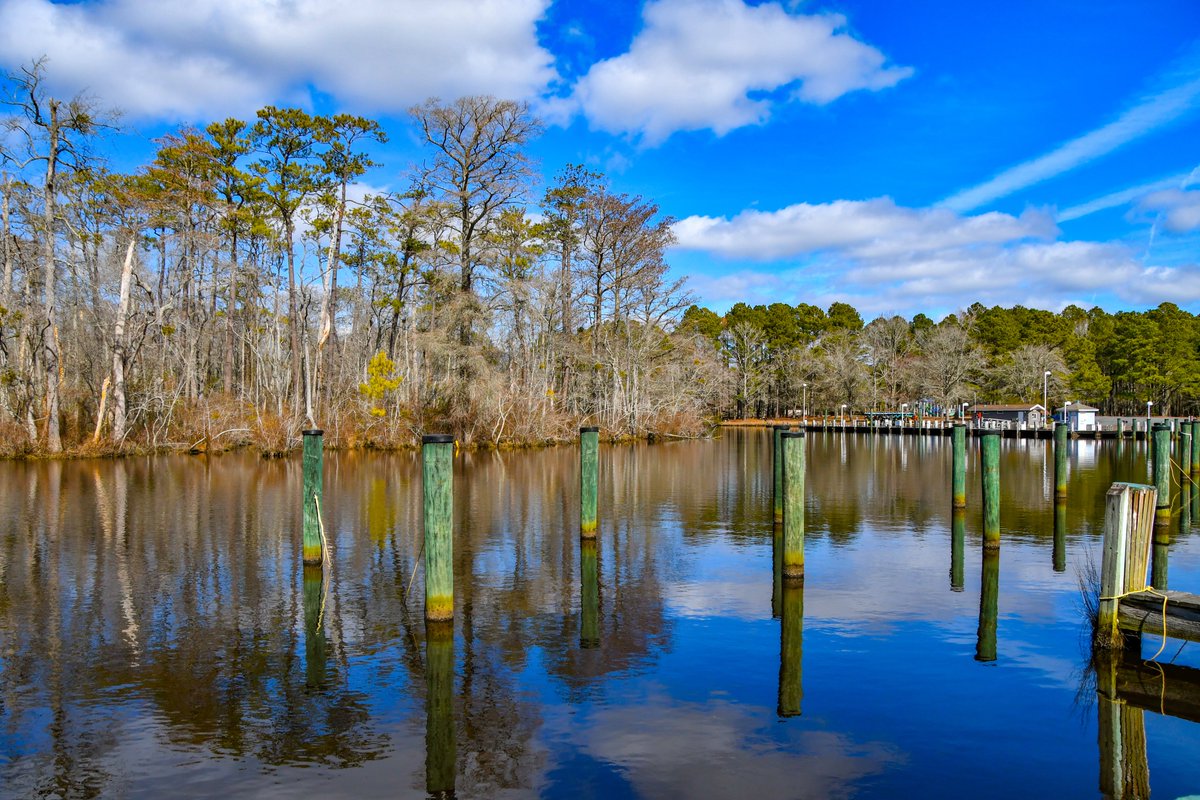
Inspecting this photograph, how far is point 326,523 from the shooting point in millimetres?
17094

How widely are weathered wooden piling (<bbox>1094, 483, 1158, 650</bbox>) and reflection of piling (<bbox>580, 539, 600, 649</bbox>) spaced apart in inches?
217

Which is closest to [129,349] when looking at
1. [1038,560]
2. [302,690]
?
[302,690]

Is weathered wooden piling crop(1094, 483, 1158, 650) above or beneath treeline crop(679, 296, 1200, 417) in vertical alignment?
beneath

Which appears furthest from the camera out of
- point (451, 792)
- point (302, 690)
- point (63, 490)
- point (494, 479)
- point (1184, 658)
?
point (494, 479)

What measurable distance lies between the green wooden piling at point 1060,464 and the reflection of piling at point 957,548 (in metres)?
4.32

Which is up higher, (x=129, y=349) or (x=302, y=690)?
(x=129, y=349)

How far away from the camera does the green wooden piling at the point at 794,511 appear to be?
38.3ft

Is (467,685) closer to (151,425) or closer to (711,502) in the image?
(711,502)

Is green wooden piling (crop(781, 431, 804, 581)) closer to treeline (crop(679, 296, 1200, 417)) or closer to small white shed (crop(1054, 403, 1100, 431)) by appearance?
small white shed (crop(1054, 403, 1100, 431))

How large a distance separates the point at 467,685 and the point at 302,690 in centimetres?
154

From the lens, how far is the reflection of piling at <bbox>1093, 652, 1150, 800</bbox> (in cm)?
634

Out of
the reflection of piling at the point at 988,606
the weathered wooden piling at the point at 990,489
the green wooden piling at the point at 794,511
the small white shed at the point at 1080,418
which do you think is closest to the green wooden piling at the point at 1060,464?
the weathered wooden piling at the point at 990,489

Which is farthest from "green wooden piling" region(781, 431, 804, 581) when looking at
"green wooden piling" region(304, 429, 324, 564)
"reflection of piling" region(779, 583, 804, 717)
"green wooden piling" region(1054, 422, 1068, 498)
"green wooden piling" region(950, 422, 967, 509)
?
"green wooden piling" region(1054, 422, 1068, 498)

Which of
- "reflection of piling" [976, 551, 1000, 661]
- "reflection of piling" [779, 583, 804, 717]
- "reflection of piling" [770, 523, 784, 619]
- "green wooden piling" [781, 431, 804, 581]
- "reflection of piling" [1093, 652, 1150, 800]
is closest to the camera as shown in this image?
"reflection of piling" [1093, 652, 1150, 800]
